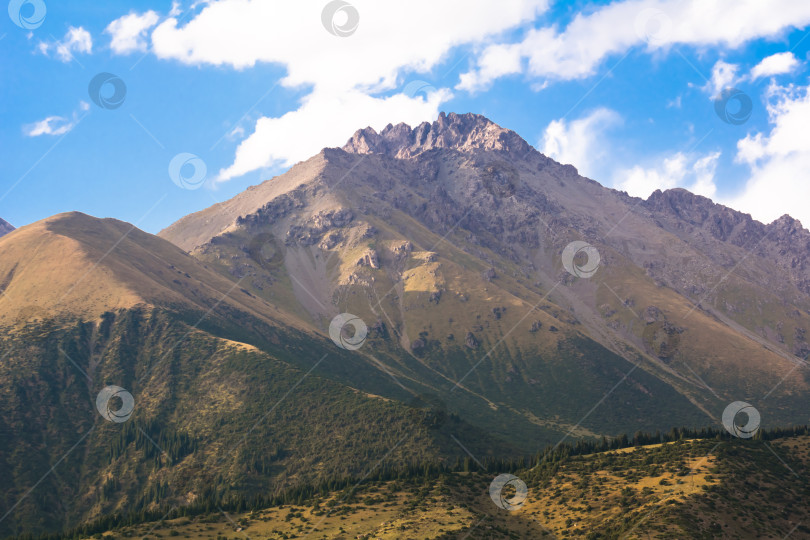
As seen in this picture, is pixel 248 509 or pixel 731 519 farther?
pixel 248 509

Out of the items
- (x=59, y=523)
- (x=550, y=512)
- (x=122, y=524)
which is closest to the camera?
(x=550, y=512)

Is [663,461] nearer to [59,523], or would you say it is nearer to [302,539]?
[302,539]

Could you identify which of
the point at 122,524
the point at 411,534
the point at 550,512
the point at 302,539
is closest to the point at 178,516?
the point at 122,524

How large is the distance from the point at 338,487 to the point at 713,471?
314ft

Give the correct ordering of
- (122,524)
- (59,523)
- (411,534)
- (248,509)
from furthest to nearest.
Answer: (59,523) < (248,509) < (122,524) < (411,534)

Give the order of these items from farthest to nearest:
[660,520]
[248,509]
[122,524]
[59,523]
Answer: [59,523]
[248,509]
[122,524]
[660,520]

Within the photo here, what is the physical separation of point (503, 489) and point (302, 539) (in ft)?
185

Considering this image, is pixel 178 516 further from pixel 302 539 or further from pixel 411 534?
pixel 411 534

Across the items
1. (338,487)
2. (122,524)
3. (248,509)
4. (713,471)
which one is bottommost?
(122,524)

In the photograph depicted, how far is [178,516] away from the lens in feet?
477

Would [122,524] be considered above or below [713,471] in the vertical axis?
below

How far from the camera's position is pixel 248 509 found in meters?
151

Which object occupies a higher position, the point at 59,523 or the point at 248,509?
the point at 248,509

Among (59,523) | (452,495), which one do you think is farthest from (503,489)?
(59,523)
